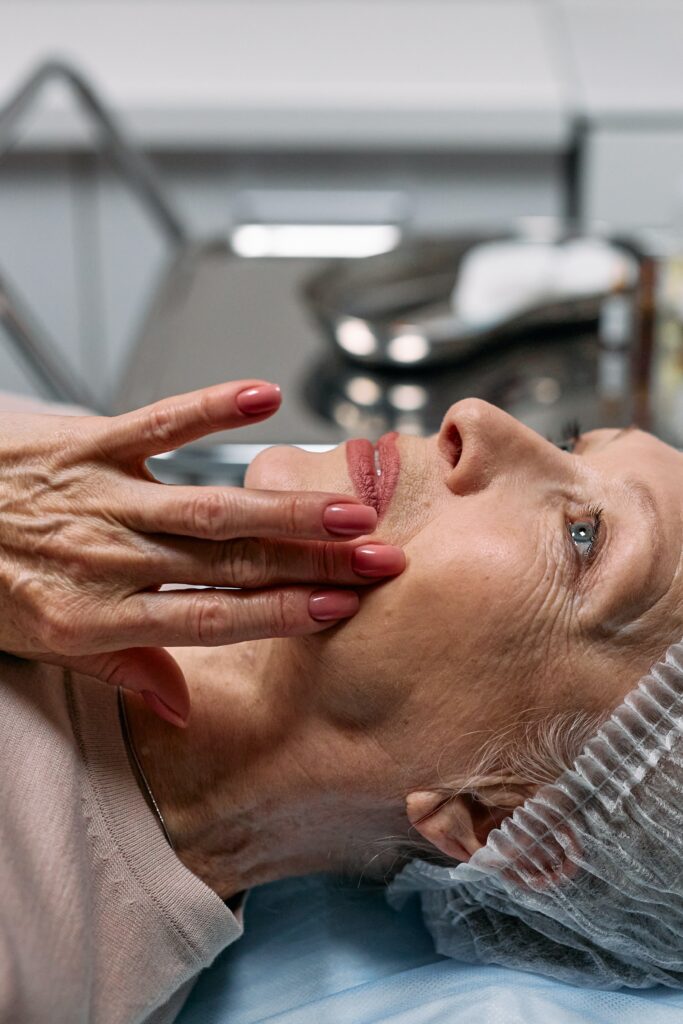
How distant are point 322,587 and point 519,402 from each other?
3.11 ft

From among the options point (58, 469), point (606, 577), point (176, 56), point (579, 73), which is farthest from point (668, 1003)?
point (176, 56)

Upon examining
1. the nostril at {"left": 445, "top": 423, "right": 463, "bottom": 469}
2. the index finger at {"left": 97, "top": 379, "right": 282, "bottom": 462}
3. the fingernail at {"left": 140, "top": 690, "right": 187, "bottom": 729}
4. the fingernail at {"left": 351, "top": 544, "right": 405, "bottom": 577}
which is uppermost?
the index finger at {"left": 97, "top": 379, "right": 282, "bottom": 462}

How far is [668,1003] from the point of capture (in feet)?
3.33

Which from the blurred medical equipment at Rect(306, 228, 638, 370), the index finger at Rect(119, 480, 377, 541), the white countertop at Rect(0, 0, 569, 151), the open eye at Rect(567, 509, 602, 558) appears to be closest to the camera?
the index finger at Rect(119, 480, 377, 541)

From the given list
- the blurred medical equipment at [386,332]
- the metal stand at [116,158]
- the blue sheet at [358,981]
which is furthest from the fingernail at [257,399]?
the metal stand at [116,158]

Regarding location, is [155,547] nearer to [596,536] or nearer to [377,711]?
[377,711]

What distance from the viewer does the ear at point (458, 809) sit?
98cm

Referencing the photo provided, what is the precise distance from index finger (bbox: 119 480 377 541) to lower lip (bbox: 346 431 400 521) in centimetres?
7

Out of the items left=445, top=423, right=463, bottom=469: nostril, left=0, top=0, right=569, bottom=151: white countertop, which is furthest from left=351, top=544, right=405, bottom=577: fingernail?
left=0, top=0, right=569, bottom=151: white countertop

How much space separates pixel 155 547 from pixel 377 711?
224mm

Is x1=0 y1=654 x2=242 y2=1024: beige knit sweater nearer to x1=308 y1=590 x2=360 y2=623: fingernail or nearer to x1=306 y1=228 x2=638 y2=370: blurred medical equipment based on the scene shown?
x1=308 y1=590 x2=360 y2=623: fingernail

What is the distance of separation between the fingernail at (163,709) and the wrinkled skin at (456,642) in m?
0.04

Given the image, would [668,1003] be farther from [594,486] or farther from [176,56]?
[176,56]

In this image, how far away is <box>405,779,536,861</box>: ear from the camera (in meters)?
0.98
